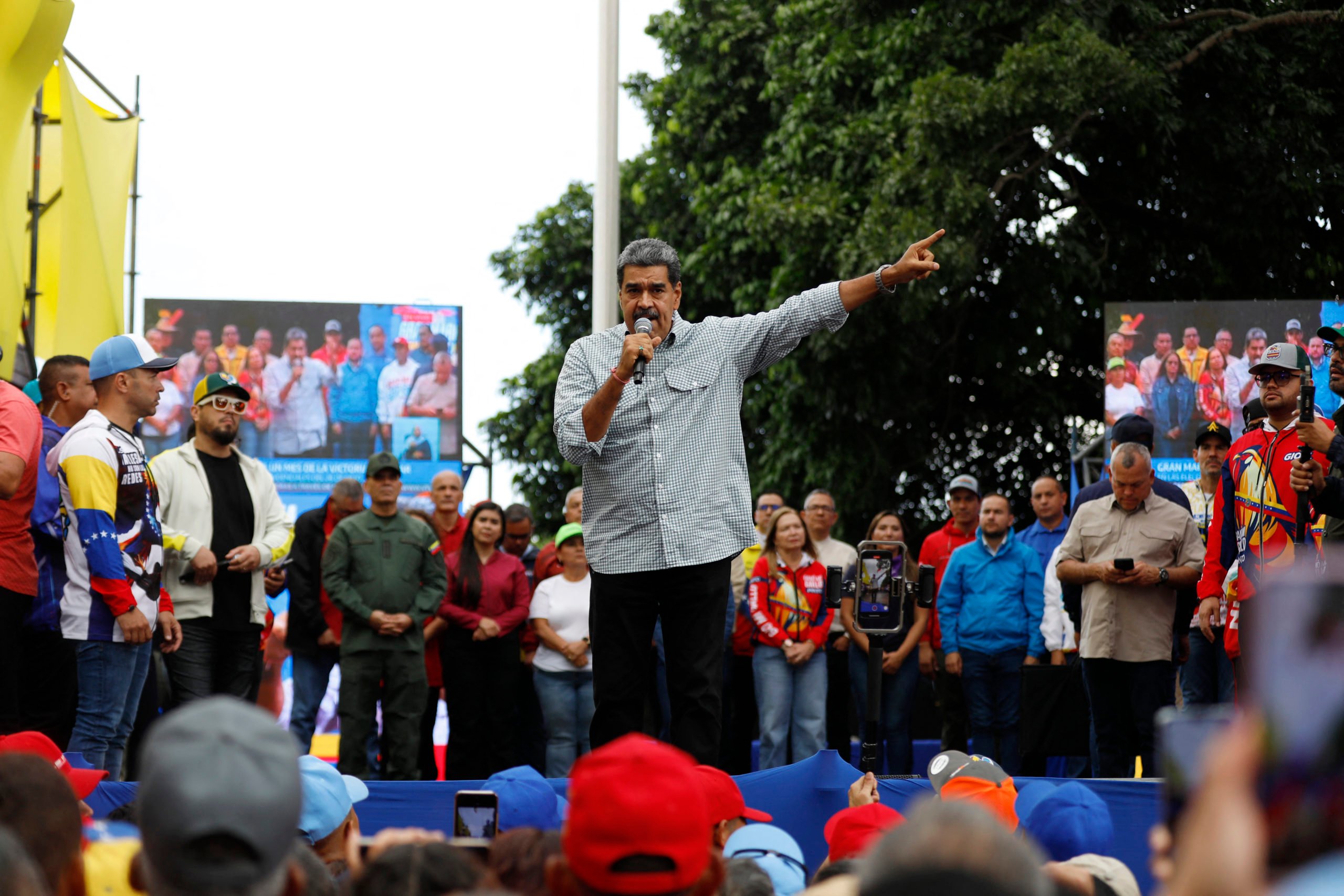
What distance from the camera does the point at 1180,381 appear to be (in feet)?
39.4

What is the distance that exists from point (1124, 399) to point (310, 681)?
7.58 meters

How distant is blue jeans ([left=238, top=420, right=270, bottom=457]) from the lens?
15.5 metres

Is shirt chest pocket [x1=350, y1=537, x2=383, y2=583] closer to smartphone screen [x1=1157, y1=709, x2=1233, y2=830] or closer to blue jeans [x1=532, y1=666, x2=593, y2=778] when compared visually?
blue jeans [x1=532, y1=666, x2=593, y2=778]

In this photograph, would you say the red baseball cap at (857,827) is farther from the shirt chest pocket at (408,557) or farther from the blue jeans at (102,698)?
the shirt chest pocket at (408,557)

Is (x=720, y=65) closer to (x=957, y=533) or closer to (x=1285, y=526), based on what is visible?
(x=957, y=533)

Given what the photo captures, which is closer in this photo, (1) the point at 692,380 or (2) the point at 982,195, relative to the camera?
(1) the point at 692,380

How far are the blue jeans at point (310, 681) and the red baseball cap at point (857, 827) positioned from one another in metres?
5.09

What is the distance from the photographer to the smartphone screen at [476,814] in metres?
3.62

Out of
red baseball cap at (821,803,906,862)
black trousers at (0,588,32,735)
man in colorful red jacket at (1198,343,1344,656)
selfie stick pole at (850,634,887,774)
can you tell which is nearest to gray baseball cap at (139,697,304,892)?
red baseball cap at (821,803,906,862)

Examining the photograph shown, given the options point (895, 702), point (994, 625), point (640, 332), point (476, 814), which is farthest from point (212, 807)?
point (895, 702)

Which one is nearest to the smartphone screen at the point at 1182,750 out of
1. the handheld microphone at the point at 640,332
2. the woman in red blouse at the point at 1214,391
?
the handheld microphone at the point at 640,332

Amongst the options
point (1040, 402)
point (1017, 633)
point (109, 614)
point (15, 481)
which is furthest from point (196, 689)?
point (1040, 402)

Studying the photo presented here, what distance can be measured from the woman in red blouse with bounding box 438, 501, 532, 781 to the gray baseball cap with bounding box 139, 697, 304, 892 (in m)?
6.42

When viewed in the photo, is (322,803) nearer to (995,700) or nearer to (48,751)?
(48,751)
